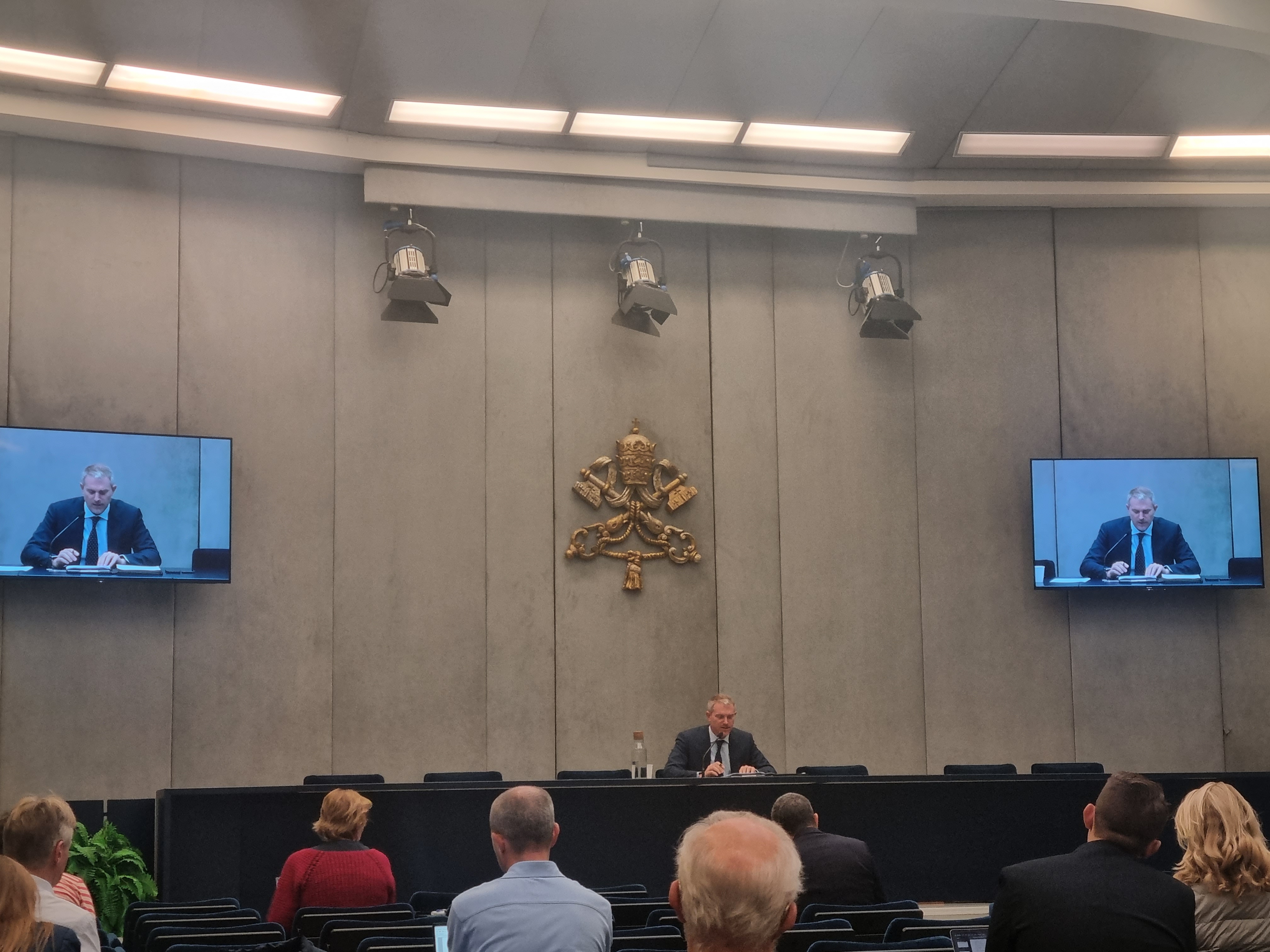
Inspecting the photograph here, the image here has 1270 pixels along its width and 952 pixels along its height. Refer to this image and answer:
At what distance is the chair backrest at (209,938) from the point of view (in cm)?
397

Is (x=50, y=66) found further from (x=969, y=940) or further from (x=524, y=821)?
(x=969, y=940)

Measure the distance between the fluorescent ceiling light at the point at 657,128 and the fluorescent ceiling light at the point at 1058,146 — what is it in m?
1.69

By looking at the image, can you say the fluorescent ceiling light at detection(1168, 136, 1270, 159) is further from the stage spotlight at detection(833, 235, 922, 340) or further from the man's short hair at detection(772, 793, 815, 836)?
the man's short hair at detection(772, 793, 815, 836)

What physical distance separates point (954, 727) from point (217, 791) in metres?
5.25

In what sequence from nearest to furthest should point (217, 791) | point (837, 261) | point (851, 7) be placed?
1. point (217, 791)
2. point (851, 7)
3. point (837, 261)

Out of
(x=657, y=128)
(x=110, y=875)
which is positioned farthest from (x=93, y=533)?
(x=657, y=128)

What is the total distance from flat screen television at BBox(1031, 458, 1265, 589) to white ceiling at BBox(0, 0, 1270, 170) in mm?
2396

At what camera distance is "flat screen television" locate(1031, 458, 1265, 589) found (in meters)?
9.62

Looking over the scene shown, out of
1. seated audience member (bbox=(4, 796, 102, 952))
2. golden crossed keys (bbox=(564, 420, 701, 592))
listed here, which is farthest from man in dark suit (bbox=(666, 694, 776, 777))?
seated audience member (bbox=(4, 796, 102, 952))

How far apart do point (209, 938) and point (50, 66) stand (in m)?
5.93

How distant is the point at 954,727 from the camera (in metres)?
9.80

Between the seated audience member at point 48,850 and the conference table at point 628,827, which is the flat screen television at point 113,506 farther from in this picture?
the seated audience member at point 48,850

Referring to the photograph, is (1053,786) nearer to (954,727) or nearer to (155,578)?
(954,727)

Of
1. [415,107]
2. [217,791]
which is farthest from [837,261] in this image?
[217,791]
